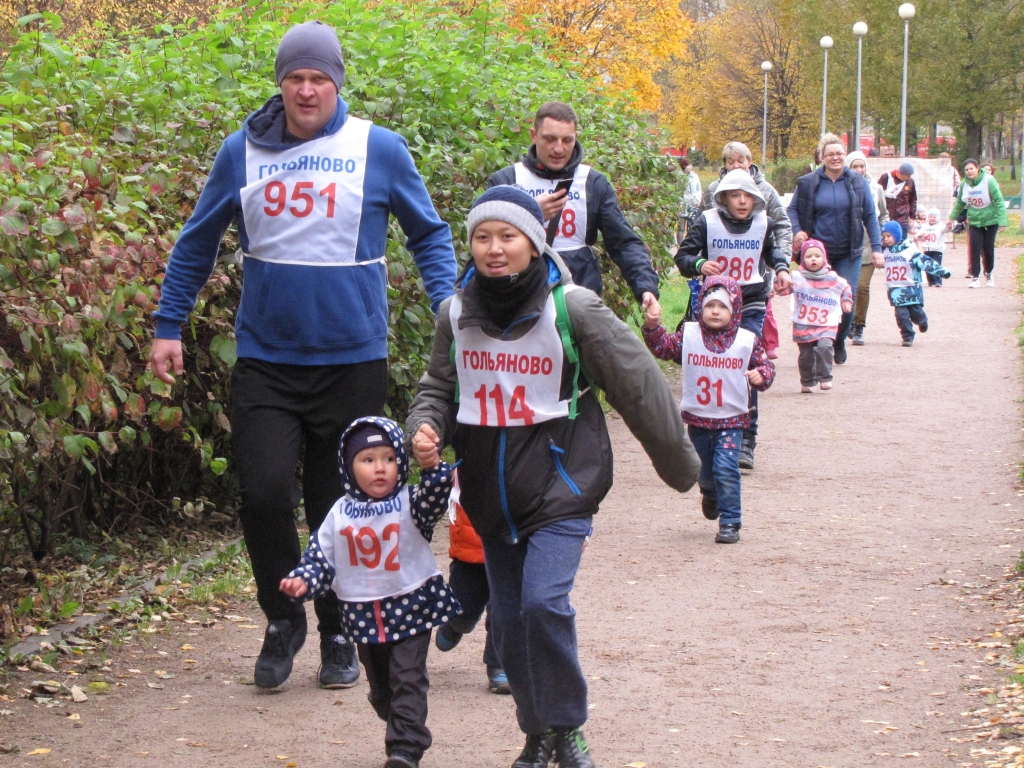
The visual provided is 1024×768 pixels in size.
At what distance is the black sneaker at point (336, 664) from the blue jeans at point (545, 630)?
1.05 metres

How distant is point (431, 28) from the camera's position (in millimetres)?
9688

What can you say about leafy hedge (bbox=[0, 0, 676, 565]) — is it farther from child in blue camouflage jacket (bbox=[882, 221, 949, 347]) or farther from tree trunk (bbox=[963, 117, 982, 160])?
tree trunk (bbox=[963, 117, 982, 160])

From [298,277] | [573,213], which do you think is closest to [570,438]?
[298,277]

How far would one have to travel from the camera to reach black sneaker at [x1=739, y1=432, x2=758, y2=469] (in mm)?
9336

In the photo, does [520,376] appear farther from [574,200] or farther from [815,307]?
[815,307]

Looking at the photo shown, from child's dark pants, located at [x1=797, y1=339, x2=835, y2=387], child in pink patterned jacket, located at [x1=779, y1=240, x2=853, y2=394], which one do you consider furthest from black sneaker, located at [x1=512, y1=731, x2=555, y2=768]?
child's dark pants, located at [x1=797, y1=339, x2=835, y2=387]

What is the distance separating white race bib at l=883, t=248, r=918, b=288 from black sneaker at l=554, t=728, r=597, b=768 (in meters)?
12.5

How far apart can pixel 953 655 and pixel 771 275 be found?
16.7ft

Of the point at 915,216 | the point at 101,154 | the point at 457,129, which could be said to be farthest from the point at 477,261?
the point at 915,216

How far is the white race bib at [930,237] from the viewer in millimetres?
21547

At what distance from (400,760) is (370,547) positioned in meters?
0.61

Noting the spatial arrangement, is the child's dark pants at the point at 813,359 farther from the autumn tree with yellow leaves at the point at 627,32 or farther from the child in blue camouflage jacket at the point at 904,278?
the autumn tree with yellow leaves at the point at 627,32

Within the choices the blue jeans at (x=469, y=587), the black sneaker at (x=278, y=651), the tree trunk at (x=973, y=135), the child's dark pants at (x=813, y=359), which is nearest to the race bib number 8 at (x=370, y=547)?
the blue jeans at (x=469, y=587)

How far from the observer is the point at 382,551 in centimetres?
423
